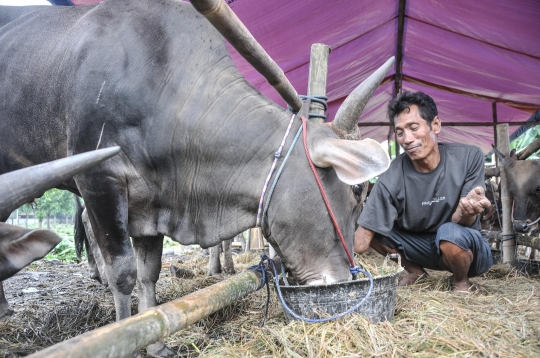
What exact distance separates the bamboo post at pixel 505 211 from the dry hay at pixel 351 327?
39.8 inches

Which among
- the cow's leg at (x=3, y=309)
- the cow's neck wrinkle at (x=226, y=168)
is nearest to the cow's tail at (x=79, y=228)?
the cow's leg at (x=3, y=309)

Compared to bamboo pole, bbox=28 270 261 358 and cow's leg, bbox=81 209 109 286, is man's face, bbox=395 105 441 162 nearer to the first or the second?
bamboo pole, bbox=28 270 261 358

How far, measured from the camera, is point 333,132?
2.64 meters

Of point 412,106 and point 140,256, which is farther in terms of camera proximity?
point 412,106

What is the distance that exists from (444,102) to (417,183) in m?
4.40

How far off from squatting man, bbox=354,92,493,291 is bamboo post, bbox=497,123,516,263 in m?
2.06

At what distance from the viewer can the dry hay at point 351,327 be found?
206 cm

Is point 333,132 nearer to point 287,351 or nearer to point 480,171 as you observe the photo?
point 287,351

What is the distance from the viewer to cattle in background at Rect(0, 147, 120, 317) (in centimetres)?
131

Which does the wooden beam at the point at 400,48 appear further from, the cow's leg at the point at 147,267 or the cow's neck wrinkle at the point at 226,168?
the cow's leg at the point at 147,267

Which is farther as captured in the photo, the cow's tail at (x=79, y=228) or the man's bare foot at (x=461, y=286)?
the cow's tail at (x=79, y=228)

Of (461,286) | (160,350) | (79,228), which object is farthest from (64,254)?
(461,286)

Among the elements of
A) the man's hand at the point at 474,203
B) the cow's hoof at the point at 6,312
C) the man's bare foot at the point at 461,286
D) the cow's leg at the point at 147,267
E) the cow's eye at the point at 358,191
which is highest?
the cow's eye at the point at 358,191

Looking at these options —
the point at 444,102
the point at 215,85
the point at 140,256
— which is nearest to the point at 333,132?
the point at 215,85
